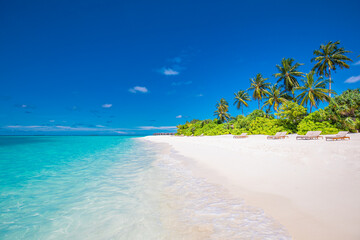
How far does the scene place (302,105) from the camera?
26797 mm

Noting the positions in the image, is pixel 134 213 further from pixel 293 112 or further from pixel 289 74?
Answer: pixel 289 74

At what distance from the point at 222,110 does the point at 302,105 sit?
77.2 ft

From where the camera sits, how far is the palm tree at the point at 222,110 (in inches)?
1897

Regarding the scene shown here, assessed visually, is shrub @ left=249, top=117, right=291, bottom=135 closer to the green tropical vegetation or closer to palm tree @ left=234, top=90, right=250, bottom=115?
the green tropical vegetation

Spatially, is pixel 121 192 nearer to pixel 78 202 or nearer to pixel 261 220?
pixel 78 202

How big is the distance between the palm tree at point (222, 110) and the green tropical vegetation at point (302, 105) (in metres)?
5.78

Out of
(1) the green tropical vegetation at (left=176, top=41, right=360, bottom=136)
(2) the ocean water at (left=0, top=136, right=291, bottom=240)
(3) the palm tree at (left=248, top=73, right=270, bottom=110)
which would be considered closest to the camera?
(2) the ocean water at (left=0, top=136, right=291, bottom=240)

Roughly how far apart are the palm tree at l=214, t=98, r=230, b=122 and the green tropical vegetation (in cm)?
578

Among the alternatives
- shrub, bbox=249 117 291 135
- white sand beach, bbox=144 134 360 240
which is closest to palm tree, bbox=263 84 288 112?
shrub, bbox=249 117 291 135

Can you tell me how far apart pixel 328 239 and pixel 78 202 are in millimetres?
5636

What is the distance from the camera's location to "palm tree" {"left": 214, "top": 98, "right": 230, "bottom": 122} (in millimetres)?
48188

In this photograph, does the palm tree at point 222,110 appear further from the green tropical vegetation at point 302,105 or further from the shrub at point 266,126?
the shrub at point 266,126

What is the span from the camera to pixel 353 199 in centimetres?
337

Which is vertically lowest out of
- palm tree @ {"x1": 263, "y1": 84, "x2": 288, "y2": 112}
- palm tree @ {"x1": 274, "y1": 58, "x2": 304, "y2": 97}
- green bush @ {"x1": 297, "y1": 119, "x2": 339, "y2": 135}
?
green bush @ {"x1": 297, "y1": 119, "x2": 339, "y2": 135}
